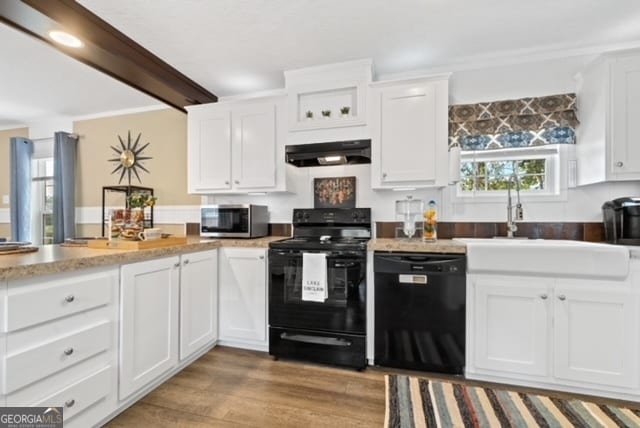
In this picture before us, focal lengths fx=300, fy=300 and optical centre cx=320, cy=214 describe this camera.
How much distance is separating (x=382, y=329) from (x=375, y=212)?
40.5 inches

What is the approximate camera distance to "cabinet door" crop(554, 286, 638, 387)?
1754 millimetres

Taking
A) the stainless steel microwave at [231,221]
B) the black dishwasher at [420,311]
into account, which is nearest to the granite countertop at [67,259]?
the stainless steel microwave at [231,221]

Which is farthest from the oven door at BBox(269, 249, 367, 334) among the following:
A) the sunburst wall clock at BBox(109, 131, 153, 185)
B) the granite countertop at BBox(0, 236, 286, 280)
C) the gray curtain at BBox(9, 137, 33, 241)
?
the gray curtain at BBox(9, 137, 33, 241)

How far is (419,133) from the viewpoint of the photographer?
7.65 feet

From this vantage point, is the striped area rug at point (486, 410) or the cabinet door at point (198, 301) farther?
the cabinet door at point (198, 301)

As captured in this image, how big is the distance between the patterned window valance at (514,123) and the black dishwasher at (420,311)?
1.10 m

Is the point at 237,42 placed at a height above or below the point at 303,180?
above

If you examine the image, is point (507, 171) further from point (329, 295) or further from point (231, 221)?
point (231, 221)

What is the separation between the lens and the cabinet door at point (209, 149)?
281 centimetres

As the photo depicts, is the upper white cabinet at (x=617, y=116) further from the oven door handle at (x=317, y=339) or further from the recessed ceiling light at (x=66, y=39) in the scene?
the recessed ceiling light at (x=66, y=39)

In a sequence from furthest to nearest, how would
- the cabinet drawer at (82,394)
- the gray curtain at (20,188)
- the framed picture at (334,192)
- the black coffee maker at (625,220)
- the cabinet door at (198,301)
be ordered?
the gray curtain at (20,188) < the framed picture at (334,192) < the cabinet door at (198,301) < the black coffee maker at (625,220) < the cabinet drawer at (82,394)

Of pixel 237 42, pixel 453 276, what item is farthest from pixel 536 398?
pixel 237 42

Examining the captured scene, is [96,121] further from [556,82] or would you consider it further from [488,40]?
[556,82]

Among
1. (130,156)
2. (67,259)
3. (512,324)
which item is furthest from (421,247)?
(130,156)
